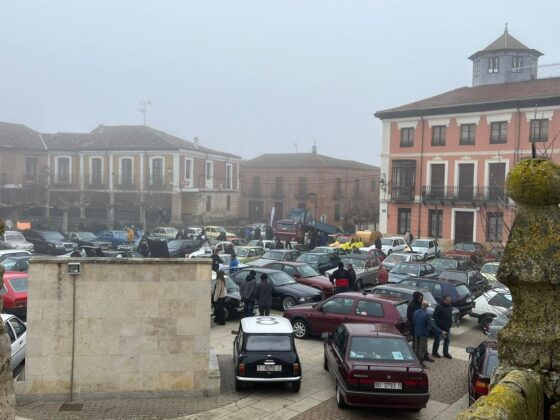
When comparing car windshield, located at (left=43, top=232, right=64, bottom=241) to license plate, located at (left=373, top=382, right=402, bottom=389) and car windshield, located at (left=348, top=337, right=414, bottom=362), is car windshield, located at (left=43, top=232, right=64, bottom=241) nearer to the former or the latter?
car windshield, located at (left=348, top=337, right=414, bottom=362)

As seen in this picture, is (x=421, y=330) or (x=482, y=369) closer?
(x=482, y=369)

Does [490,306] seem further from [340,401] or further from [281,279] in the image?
[340,401]

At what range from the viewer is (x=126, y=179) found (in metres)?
61.5

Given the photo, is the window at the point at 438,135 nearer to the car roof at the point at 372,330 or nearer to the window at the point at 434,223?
the window at the point at 434,223

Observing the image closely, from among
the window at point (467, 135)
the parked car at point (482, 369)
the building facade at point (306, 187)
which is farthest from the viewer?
the building facade at point (306, 187)

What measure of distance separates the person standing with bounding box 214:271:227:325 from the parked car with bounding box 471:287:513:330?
7.85 metres

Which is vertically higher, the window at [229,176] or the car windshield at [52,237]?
the window at [229,176]

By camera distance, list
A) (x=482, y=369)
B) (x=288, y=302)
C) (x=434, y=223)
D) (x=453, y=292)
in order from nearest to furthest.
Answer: (x=482, y=369) → (x=453, y=292) → (x=288, y=302) → (x=434, y=223)

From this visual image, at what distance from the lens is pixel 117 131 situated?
221 ft

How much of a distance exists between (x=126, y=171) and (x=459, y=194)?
3410 centimetres

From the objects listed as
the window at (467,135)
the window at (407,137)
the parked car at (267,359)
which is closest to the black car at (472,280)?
the parked car at (267,359)

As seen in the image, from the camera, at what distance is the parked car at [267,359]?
11547mm

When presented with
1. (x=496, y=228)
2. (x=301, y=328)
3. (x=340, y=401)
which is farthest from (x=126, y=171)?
(x=340, y=401)

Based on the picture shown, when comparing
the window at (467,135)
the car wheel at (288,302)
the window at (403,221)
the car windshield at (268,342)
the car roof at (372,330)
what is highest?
the window at (467,135)
